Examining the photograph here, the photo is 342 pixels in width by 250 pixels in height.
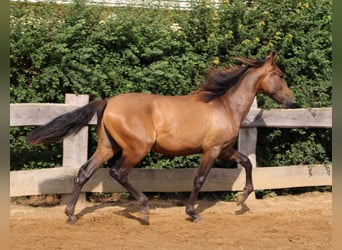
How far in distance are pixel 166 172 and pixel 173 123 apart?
130 cm

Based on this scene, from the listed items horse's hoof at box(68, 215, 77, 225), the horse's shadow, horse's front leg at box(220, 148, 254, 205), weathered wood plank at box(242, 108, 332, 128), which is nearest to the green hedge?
weathered wood plank at box(242, 108, 332, 128)

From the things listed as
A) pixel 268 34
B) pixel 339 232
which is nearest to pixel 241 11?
pixel 268 34

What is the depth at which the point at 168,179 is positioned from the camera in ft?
21.1

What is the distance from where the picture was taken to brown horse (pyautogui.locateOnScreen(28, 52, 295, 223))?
5168mm

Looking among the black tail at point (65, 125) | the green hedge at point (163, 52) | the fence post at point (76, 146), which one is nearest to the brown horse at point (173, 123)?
the black tail at point (65, 125)

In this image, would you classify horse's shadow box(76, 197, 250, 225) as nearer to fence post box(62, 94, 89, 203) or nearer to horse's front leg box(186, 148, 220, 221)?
horse's front leg box(186, 148, 220, 221)

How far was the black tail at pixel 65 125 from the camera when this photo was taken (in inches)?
203

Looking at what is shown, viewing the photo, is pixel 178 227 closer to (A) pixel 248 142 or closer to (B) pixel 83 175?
(B) pixel 83 175

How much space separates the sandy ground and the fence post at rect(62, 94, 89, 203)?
0.69 m

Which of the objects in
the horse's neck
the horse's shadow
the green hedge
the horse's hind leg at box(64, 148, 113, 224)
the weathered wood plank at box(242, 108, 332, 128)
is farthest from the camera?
the weathered wood plank at box(242, 108, 332, 128)

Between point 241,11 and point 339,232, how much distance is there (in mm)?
6740

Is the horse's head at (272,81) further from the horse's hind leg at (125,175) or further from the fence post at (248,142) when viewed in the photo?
the horse's hind leg at (125,175)

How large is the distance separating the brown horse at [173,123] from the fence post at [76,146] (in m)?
0.66

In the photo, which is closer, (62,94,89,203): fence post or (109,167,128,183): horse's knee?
(109,167,128,183): horse's knee
